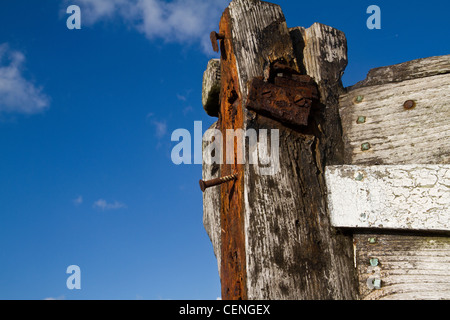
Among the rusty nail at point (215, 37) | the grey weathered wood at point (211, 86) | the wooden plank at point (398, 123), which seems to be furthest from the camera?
the grey weathered wood at point (211, 86)

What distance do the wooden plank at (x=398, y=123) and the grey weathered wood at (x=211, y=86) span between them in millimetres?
658

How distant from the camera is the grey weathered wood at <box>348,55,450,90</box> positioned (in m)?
1.66

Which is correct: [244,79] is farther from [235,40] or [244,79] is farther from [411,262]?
[411,262]

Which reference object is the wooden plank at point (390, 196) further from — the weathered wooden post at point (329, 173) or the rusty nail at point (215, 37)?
the rusty nail at point (215, 37)

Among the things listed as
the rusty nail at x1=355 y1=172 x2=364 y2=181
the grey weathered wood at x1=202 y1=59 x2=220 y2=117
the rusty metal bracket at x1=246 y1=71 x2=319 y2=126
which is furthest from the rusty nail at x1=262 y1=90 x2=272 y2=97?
the grey weathered wood at x1=202 y1=59 x2=220 y2=117

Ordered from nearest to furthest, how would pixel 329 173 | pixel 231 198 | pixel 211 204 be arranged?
pixel 329 173
pixel 231 198
pixel 211 204

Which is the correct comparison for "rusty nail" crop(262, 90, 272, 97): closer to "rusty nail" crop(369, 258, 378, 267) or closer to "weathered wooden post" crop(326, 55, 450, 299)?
"weathered wooden post" crop(326, 55, 450, 299)

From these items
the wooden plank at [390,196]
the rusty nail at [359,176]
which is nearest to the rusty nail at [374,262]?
the wooden plank at [390,196]

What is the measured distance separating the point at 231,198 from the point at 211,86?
65cm

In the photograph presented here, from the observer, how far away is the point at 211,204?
2.35 metres

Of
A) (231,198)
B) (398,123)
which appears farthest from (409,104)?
(231,198)

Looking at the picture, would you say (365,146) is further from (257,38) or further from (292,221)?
(257,38)

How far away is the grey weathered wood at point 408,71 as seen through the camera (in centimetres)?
166
